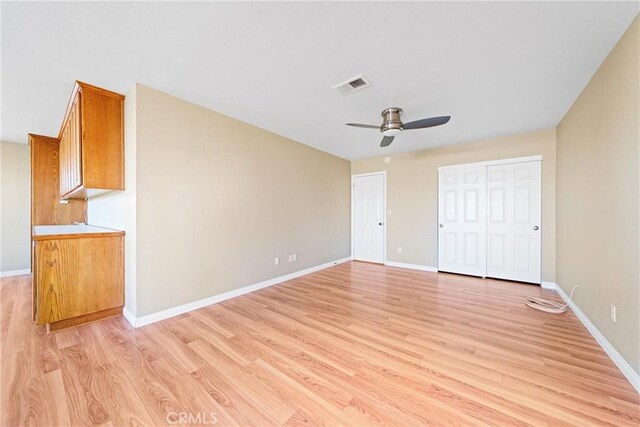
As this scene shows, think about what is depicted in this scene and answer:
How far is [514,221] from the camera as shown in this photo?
3.88 meters

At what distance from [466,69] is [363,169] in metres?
3.46

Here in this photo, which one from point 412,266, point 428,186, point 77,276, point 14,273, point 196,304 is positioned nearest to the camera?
point 77,276

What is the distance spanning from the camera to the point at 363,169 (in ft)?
18.2

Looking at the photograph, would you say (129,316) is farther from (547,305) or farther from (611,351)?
(547,305)

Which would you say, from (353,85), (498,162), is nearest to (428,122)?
(353,85)

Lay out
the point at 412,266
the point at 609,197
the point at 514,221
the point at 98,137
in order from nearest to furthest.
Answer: the point at 609,197
the point at 98,137
the point at 514,221
the point at 412,266

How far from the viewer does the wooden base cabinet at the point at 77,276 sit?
216cm

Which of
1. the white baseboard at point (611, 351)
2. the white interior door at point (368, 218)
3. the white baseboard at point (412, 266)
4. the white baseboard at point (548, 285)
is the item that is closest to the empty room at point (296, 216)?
the white baseboard at point (611, 351)

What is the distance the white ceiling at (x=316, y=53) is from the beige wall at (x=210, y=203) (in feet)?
1.21

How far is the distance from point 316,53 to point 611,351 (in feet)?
10.7

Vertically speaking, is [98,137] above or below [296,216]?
above

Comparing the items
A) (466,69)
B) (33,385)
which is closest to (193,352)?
(33,385)

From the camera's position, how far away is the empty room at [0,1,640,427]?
149 cm

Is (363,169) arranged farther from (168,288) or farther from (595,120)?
(168,288)
